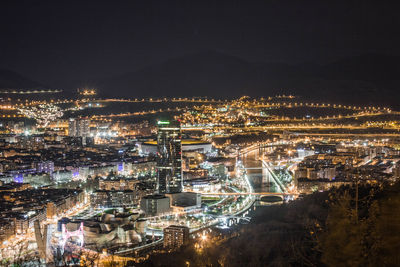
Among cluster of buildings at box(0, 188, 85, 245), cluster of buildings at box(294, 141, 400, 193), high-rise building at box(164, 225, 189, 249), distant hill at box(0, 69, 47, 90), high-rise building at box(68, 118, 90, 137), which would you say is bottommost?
high-rise building at box(164, 225, 189, 249)

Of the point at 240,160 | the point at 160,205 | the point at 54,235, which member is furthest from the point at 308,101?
the point at 54,235

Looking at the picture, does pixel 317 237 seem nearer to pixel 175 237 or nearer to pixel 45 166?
pixel 175 237

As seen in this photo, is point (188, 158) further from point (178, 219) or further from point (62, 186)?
point (178, 219)

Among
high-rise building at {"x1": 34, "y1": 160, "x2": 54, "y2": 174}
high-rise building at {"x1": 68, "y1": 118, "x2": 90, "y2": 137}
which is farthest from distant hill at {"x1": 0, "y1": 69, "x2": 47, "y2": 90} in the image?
high-rise building at {"x1": 34, "y1": 160, "x2": 54, "y2": 174}

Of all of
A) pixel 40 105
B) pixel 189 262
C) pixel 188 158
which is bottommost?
pixel 189 262

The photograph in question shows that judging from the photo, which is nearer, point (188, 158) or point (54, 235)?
point (54, 235)

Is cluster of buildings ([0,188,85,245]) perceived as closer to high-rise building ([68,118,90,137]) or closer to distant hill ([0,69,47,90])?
high-rise building ([68,118,90,137])
